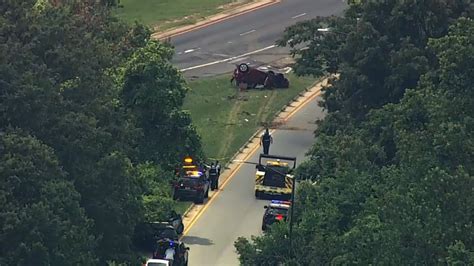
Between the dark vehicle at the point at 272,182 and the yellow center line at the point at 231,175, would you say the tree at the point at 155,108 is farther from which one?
the dark vehicle at the point at 272,182

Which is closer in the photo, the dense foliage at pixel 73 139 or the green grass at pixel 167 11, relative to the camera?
the dense foliage at pixel 73 139

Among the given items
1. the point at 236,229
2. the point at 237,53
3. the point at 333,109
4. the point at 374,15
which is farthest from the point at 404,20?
the point at 237,53

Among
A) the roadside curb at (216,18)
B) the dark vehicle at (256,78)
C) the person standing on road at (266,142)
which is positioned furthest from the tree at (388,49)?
the roadside curb at (216,18)

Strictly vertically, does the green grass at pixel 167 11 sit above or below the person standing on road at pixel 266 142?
above

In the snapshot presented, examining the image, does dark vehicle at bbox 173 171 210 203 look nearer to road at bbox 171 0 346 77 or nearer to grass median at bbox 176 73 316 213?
grass median at bbox 176 73 316 213

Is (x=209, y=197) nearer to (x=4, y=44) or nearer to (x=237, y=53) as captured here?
(x=4, y=44)

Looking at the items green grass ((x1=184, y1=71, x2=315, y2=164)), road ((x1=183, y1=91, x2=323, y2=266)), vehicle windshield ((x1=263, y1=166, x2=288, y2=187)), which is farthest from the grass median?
vehicle windshield ((x1=263, y1=166, x2=288, y2=187))
